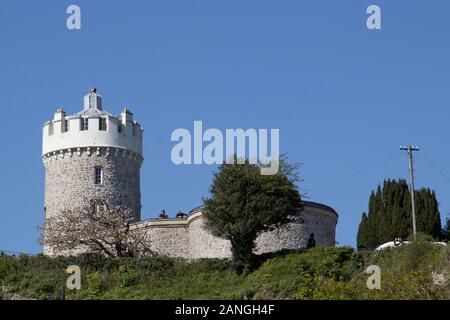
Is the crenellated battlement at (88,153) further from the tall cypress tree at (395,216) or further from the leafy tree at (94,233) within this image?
the tall cypress tree at (395,216)

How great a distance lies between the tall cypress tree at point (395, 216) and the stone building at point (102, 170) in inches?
78.2

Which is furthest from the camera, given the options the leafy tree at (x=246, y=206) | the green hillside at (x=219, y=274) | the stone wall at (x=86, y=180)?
the stone wall at (x=86, y=180)

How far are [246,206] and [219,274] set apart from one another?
3.34 m

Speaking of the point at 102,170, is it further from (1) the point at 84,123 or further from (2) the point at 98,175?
(1) the point at 84,123

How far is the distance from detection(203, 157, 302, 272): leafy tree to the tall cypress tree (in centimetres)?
763

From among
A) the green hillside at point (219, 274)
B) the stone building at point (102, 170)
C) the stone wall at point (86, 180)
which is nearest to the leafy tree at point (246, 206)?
the green hillside at point (219, 274)

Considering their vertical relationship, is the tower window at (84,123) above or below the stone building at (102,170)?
above

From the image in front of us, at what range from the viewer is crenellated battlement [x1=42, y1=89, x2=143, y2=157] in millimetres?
71500

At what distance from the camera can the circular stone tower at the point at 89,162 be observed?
2783 inches

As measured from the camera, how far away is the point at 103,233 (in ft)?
221

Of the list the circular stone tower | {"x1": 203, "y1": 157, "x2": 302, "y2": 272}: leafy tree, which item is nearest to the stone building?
the circular stone tower

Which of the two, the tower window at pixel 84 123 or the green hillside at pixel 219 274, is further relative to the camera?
the tower window at pixel 84 123
